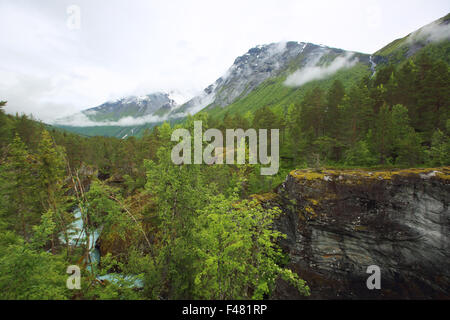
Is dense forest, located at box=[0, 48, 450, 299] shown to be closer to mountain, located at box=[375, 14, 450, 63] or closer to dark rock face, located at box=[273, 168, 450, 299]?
dark rock face, located at box=[273, 168, 450, 299]

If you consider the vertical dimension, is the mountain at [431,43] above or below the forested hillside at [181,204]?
above

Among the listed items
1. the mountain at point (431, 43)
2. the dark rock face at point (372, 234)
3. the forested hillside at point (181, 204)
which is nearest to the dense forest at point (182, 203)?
the forested hillside at point (181, 204)

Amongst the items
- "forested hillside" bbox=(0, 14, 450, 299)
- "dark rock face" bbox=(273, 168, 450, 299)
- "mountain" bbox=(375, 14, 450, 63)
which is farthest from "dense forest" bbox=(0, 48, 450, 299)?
"mountain" bbox=(375, 14, 450, 63)

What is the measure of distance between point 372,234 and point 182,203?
14186 mm

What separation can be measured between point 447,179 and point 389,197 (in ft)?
11.4

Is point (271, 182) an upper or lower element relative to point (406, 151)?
lower

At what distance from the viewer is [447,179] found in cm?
1210

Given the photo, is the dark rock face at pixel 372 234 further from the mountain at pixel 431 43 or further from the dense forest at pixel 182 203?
the mountain at pixel 431 43

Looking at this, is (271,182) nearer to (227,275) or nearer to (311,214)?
(311,214)

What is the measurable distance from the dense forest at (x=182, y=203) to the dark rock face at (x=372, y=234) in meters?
2.42

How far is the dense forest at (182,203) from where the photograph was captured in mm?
5695
